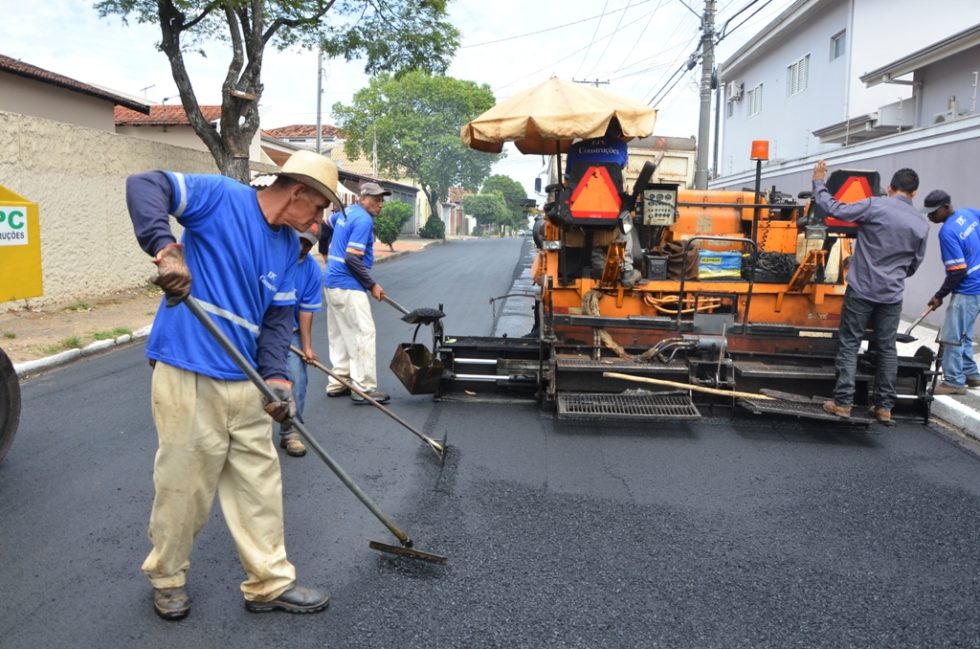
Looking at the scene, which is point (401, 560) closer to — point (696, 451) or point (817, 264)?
point (696, 451)

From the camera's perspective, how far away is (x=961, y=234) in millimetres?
6953

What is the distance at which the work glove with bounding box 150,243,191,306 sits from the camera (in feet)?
8.55

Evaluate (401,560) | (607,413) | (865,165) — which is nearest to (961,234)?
(607,413)

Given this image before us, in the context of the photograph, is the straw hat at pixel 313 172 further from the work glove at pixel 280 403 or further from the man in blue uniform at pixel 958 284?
the man in blue uniform at pixel 958 284

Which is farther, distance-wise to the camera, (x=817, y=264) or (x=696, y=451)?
(x=817, y=264)

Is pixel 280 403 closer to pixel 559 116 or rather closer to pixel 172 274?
pixel 172 274

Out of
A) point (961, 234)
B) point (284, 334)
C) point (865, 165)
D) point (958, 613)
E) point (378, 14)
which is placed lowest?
point (958, 613)

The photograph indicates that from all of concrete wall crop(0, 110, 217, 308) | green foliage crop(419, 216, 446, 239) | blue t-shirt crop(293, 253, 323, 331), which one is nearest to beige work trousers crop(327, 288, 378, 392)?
blue t-shirt crop(293, 253, 323, 331)

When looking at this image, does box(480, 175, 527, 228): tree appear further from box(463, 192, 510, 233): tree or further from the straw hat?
the straw hat

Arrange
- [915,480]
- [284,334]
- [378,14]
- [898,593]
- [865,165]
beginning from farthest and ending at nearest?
[378,14] < [865,165] < [915,480] < [898,593] < [284,334]

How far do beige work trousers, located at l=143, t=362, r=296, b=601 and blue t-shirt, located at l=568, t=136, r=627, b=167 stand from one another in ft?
14.1

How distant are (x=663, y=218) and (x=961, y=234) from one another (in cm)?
259

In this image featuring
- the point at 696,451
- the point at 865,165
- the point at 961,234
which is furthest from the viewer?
the point at 865,165

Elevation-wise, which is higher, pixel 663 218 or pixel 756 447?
pixel 663 218
